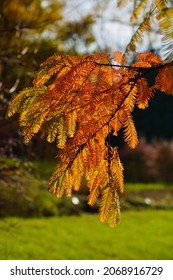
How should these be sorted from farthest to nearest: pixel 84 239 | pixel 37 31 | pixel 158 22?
pixel 84 239 < pixel 37 31 < pixel 158 22

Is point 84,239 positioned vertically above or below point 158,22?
below

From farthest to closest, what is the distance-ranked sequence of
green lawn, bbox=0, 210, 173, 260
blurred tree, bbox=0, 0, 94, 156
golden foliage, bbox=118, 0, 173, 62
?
green lawn, bbox=0, 210, 173, 260
blurred tree, bbox=0, 0, 94, 156
golden foliage, bbox=118, 0, 173, 62

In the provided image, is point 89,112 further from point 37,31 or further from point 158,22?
point 37,31

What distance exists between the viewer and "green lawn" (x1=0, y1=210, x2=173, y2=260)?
6.88 metres

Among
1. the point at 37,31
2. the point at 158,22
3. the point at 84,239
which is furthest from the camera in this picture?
the point at 84,239

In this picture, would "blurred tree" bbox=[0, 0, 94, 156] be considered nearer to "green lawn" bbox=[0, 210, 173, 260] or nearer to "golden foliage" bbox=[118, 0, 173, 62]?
"green lawn" bbox=[0, 210, 173, 260]

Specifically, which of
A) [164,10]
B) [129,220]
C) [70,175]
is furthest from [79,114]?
[129,220]

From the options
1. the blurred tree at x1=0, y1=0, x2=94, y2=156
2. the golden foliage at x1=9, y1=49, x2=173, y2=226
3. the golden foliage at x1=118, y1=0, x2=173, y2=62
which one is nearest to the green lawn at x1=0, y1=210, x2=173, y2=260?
the blurred tree at x1=0, y1=0, x2=94, y2=156

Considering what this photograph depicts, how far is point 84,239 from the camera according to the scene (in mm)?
8062

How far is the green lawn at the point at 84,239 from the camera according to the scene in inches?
271

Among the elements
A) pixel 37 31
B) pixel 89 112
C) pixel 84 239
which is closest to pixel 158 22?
pixel 89 112

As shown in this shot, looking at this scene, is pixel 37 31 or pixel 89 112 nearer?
pixel 89 112

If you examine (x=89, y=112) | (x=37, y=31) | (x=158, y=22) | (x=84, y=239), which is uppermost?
(x=37, y=31)
